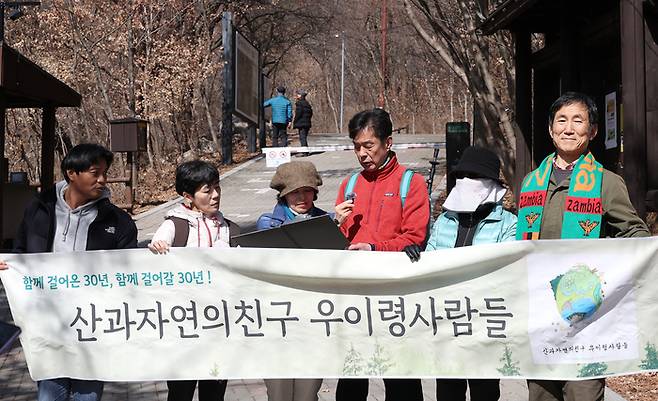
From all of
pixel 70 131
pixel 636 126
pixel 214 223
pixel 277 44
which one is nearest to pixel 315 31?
pixel 277 44

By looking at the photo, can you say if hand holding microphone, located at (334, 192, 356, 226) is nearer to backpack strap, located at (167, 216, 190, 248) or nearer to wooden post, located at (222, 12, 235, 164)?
backpack strap, located at (167, 216, 190, 248)

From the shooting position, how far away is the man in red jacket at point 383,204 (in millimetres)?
4746

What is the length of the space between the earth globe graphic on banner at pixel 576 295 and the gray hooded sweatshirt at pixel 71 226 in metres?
2.46

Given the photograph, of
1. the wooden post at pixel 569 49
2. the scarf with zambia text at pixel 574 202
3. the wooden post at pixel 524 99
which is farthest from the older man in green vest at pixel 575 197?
the wooden post at pixel 524 99

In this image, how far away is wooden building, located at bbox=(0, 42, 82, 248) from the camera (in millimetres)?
12617

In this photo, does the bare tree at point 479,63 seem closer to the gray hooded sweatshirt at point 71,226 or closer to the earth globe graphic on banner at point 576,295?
the earth globe graphic on banner at point 576,295

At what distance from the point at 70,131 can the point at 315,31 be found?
13.4 m

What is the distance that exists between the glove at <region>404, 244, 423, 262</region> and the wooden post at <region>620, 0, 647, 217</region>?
422 centimetres

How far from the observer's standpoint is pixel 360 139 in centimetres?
479

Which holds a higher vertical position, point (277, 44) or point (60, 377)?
point (277, 44)

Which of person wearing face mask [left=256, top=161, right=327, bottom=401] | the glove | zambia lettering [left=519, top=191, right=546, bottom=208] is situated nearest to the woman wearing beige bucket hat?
person wearing face mask [left=256, top=161, right=327, bottom=401]

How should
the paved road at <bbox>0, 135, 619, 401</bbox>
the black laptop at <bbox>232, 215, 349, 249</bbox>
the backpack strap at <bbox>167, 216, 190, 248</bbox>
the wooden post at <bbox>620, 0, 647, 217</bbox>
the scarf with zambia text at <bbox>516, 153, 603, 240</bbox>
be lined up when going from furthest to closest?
the wooden post at <bbox>620, 0, 647, 217</bbox> < the paved road at <bbox>0, 135, 619, 401</bbox> < the backpack strap at <bbox>167, 216, 190, 248</bbox> < the black laptop at <bbox>232, 215, 349, 249</bbox> < the scarf with zambia text at <bbox>516, 153, 603, 240</bbox>

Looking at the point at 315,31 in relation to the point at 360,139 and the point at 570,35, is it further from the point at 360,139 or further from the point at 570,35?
the point at 360,139

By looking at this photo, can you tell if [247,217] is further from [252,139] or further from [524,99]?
[252,139]
